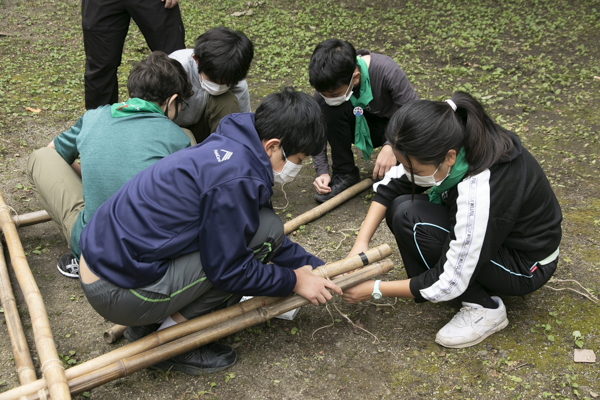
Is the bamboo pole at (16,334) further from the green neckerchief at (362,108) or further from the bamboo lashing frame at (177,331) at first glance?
the green neckerchief at (362,108)

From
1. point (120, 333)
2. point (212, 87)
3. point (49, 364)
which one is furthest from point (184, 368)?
point (212, 87)

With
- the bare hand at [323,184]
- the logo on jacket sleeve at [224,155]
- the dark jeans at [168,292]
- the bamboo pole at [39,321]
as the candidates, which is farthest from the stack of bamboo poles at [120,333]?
the bare hand at [323,184]

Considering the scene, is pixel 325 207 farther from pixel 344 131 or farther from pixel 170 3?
pixel 170 3

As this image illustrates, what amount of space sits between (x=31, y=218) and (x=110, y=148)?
4.19 ft

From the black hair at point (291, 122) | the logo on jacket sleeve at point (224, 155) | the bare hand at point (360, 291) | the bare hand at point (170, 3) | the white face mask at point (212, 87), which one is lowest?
the bare hand at point (360, 291)

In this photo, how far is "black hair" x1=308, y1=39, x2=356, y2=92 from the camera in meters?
3.28

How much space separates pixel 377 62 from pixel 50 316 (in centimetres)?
269

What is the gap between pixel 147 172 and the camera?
6.97 feet

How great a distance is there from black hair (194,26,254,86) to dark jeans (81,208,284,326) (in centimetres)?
140

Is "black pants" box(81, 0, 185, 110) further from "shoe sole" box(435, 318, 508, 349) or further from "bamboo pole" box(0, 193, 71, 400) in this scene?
"shoe sole" box(435, 318, 508, 349)

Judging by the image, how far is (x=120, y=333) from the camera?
8.47 feet

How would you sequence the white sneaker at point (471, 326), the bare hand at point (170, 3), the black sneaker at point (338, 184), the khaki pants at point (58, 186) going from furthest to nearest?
the bare hand at point (170, 3), the black sneaker at point (338, 184), the khaki pants at point (58, 186), the white sneaker at point (471, 326)

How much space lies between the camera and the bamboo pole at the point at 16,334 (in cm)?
223

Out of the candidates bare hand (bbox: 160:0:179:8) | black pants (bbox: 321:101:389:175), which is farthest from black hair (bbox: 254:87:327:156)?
bare hand (bbox: 160:0:179:8)
